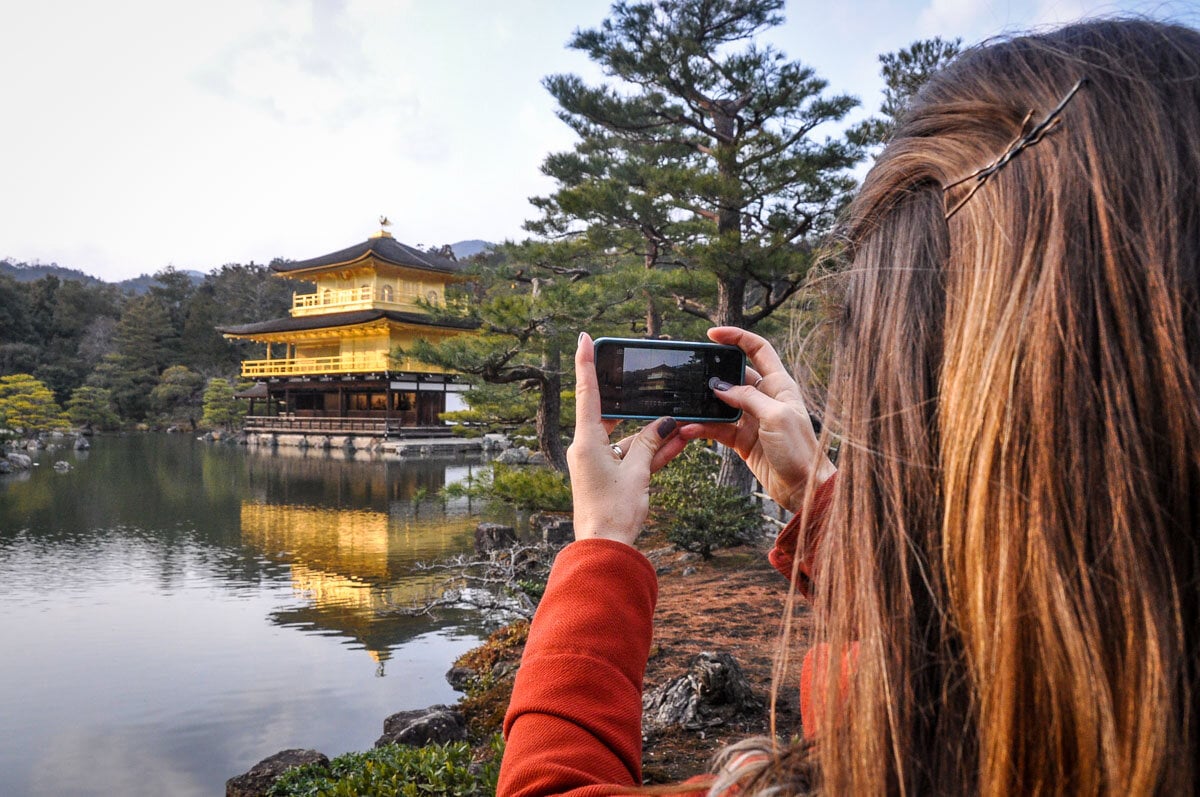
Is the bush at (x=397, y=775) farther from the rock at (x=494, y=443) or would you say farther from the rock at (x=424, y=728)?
the rock at (x=494, y=443)

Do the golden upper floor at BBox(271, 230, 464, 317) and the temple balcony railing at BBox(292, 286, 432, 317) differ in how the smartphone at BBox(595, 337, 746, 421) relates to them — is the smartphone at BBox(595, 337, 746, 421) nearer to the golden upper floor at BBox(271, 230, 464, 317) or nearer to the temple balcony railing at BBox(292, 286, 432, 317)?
the golden upper floor at BBox(271, 230, 464, 317)

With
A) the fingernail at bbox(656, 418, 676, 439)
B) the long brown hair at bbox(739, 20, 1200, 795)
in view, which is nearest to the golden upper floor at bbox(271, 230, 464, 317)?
the fingernail at bbox(656, 418, 676, 439)

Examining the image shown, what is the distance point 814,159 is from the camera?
551cm

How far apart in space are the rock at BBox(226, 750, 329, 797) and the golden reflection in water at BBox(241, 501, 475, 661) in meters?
1.37

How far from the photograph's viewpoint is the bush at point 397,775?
7.04 feet

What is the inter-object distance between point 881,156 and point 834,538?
292 mm

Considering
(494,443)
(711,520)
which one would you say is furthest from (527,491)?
(494,443)

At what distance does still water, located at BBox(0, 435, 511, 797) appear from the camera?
3.10 m

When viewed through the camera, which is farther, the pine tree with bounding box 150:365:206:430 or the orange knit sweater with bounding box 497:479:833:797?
the pine tree with bounding box 150:365:206:430

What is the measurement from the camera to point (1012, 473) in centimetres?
42

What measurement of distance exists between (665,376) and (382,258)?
19080mm

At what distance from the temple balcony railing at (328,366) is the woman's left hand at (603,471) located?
16698 mm

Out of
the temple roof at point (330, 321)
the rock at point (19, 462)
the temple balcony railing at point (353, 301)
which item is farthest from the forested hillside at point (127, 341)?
the rock at point (19, 462)

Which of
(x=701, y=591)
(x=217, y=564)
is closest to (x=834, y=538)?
(x=701, y=591)
